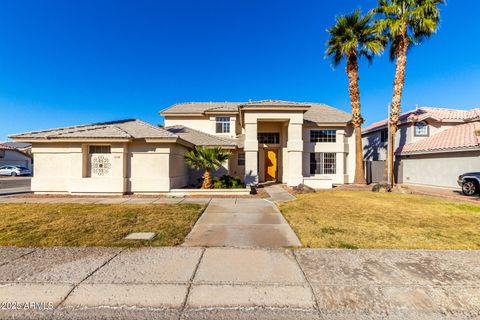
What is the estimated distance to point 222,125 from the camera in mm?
19906

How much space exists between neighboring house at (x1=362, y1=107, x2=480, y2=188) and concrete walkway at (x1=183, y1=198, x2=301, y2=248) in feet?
51.8

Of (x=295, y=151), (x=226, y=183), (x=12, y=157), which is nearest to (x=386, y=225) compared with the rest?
(x=226, y=183)

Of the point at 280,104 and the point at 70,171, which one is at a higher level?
the point at 280,104

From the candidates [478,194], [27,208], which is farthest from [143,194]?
[478,194]

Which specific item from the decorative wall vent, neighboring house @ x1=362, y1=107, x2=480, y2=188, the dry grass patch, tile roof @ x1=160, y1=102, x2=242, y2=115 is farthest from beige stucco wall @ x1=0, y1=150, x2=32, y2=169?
neighboring house @ x1=362, y1=107, x2=480, y2=188

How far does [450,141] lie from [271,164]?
46.5 ft

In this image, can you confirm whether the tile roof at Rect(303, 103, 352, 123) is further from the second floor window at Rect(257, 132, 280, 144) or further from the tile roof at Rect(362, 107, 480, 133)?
the tile roof at Rect(362, 107, 480, 133)

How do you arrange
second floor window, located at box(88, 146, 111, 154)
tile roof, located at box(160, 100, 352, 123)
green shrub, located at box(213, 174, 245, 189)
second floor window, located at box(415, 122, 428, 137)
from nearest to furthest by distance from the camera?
second floor window, located at box(88, 146, 111, 154) → green shrub, located at box(213, 174, 245, 189) → tile roof, located at box(160, 100, 352, 123) → second floor window, located at box(415, 122, 428, 137)

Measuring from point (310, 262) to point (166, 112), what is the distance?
19313 mm

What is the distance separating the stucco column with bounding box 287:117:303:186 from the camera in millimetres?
16203

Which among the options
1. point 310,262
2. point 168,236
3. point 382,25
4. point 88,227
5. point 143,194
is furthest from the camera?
point 382,25

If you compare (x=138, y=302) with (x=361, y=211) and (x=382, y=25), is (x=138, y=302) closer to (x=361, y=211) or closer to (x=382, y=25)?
(x=361, y=211)

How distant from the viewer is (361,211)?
8719 millimetres

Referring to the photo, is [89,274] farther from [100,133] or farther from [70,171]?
[70,171]
